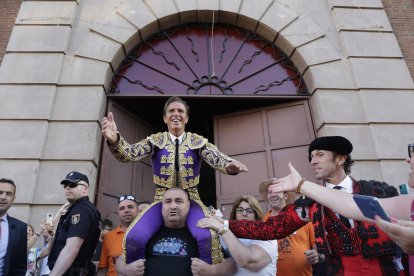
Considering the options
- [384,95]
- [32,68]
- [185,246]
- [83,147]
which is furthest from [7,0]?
[384,95]

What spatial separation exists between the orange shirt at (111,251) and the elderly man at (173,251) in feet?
3.62

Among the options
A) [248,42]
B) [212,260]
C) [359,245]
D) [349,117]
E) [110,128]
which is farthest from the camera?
[248,42]

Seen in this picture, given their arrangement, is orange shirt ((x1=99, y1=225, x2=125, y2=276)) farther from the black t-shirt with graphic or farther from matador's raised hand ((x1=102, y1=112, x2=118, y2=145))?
matador's raised hand ((x1=102, y1=112, x2=118, y2=145))

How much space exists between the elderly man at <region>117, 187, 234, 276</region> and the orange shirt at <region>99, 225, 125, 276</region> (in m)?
1.10

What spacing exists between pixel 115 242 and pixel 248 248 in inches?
84.0

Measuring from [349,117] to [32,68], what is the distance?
605 centimetres

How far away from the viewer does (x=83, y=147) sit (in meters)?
5.89

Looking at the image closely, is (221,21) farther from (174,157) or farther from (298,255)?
(298,255)

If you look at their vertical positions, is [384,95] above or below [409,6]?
below

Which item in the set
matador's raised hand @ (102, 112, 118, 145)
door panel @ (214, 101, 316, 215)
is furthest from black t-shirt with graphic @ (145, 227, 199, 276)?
door panel @ (214, 101, 316, 215)

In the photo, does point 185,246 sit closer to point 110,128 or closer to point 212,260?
point 212,260

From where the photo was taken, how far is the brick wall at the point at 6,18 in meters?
7.01

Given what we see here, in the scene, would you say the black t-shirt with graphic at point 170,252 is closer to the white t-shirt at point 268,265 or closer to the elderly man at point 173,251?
the elderly man at point 173,251

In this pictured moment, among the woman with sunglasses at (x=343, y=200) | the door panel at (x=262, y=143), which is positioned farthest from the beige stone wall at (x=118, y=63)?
the woman with sunglasses at (x=343, y=200)
